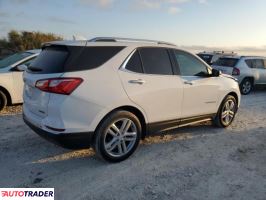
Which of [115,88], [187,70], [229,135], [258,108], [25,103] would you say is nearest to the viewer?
[115,88]

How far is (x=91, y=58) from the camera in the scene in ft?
14.9

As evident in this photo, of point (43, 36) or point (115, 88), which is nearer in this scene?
point (115, 88)

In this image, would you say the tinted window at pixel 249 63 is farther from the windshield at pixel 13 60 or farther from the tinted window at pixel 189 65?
the windshield at pixel 13 60

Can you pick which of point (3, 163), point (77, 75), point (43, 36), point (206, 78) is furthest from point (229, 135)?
point (43, 36)

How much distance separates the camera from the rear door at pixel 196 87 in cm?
570

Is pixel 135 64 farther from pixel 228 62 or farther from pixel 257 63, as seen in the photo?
pixel 257 63

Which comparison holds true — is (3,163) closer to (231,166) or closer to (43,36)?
(231,166)

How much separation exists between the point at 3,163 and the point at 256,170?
3746 millimetres

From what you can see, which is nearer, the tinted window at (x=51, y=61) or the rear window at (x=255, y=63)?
the tinted window at (x=51, y=61)

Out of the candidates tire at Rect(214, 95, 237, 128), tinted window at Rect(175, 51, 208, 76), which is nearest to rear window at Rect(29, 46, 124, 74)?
tinted window at Rect(175, 51, 208, 76)

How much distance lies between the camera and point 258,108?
945 centimetres

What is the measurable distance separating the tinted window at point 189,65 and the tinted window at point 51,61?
2101 millimetres

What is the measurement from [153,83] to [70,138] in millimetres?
1603

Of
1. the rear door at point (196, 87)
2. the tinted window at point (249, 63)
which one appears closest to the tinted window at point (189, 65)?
the rear door at point (196, 87)
